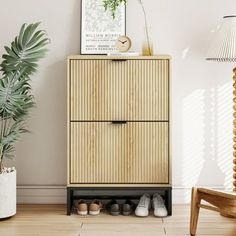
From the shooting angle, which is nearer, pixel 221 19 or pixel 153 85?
pixel 153 85

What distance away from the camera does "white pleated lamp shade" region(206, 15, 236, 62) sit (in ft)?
9.76

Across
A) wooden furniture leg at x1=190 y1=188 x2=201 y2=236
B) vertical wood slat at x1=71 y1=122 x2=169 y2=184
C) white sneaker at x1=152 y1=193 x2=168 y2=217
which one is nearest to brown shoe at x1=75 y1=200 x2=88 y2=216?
vertical wood slat at x1=71 y1=122 x2=169 y2=184

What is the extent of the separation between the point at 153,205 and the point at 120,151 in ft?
1.60

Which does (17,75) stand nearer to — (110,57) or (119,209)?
(110,57)

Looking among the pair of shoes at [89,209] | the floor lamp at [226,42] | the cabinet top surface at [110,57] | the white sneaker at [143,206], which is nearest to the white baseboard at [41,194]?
the pair of shoes at [89,209]

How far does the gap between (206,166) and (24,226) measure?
1.48 metres

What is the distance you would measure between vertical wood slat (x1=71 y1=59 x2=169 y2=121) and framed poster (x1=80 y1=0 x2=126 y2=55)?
0.33 meters

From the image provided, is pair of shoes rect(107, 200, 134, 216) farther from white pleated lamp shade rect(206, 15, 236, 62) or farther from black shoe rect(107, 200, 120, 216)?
white pleated lamp shade rect(206, 15, 236, 62)

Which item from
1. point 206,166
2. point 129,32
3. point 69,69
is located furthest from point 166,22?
point 206,166

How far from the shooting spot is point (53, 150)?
3422 mm

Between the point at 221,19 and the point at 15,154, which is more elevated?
the point at 221,19

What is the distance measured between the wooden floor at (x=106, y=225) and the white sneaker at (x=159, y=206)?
4 cm

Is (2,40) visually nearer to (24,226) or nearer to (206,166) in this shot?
(24,226)

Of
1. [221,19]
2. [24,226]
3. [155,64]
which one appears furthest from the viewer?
[221,19]
